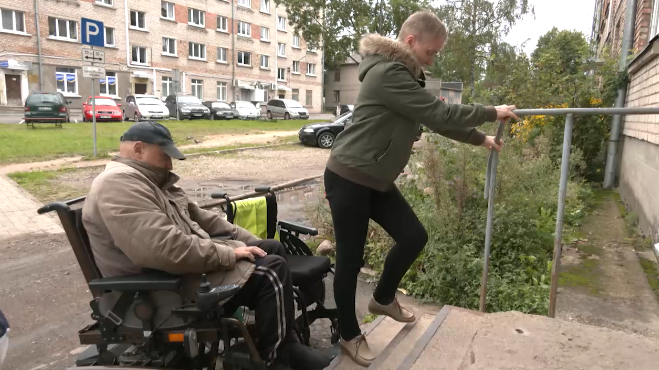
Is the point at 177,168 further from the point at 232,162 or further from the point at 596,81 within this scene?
the point at 596,81

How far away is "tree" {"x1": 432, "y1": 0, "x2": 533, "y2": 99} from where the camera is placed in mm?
25289

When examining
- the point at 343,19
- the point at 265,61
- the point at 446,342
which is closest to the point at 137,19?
the point at 265,61

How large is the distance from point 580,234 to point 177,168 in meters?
8.18

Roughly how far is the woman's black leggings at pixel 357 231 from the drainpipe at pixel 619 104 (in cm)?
628

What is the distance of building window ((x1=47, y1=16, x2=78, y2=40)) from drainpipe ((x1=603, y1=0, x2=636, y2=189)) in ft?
108

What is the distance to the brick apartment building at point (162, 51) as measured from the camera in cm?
3009

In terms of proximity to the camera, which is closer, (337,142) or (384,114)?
(384,114)

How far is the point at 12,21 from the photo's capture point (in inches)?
1160

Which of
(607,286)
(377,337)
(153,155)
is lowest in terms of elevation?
(377,337)

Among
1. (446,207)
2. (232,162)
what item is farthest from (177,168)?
(446,207)

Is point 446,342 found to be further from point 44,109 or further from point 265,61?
point 265,61

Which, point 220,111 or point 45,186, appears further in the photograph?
point 220,111

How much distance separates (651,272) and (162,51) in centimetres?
3816

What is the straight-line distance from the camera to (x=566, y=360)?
2.29 m
